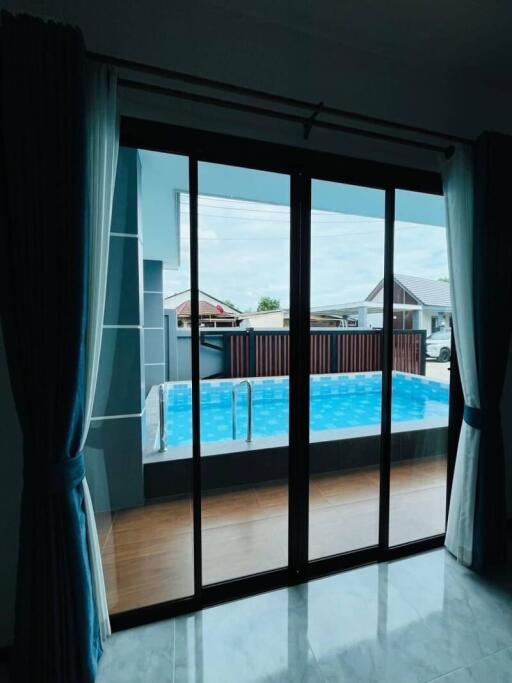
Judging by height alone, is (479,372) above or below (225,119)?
below

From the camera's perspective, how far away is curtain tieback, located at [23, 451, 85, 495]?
3.92 feet

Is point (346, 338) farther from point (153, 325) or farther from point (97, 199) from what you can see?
point (97, 199)

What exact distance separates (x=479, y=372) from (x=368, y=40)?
6.39ft

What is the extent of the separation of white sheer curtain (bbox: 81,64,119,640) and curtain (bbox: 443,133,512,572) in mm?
1822

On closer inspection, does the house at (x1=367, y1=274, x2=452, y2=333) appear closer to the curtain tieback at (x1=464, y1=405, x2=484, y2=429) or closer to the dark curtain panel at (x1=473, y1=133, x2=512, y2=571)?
the dark curtain panel at (x1=473, y1=133, x2=512, y2=571)

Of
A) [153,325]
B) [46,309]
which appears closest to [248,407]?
[153,325]

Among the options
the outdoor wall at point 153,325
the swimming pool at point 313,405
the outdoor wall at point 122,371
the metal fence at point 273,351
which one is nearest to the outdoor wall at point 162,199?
the outdoor wall at point 122,371

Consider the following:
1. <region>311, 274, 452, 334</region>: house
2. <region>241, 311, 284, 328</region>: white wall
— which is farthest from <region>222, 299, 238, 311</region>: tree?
<region>311, 274, 452, 334</region>: house

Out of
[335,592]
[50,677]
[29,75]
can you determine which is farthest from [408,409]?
[29,75]

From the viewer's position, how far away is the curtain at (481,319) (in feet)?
6.03

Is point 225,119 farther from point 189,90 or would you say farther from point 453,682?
point 453,682

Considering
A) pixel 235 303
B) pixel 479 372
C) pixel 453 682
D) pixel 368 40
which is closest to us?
pixel 453 682

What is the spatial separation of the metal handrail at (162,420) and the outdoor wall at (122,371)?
31cm

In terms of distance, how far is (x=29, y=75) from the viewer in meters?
1.14
